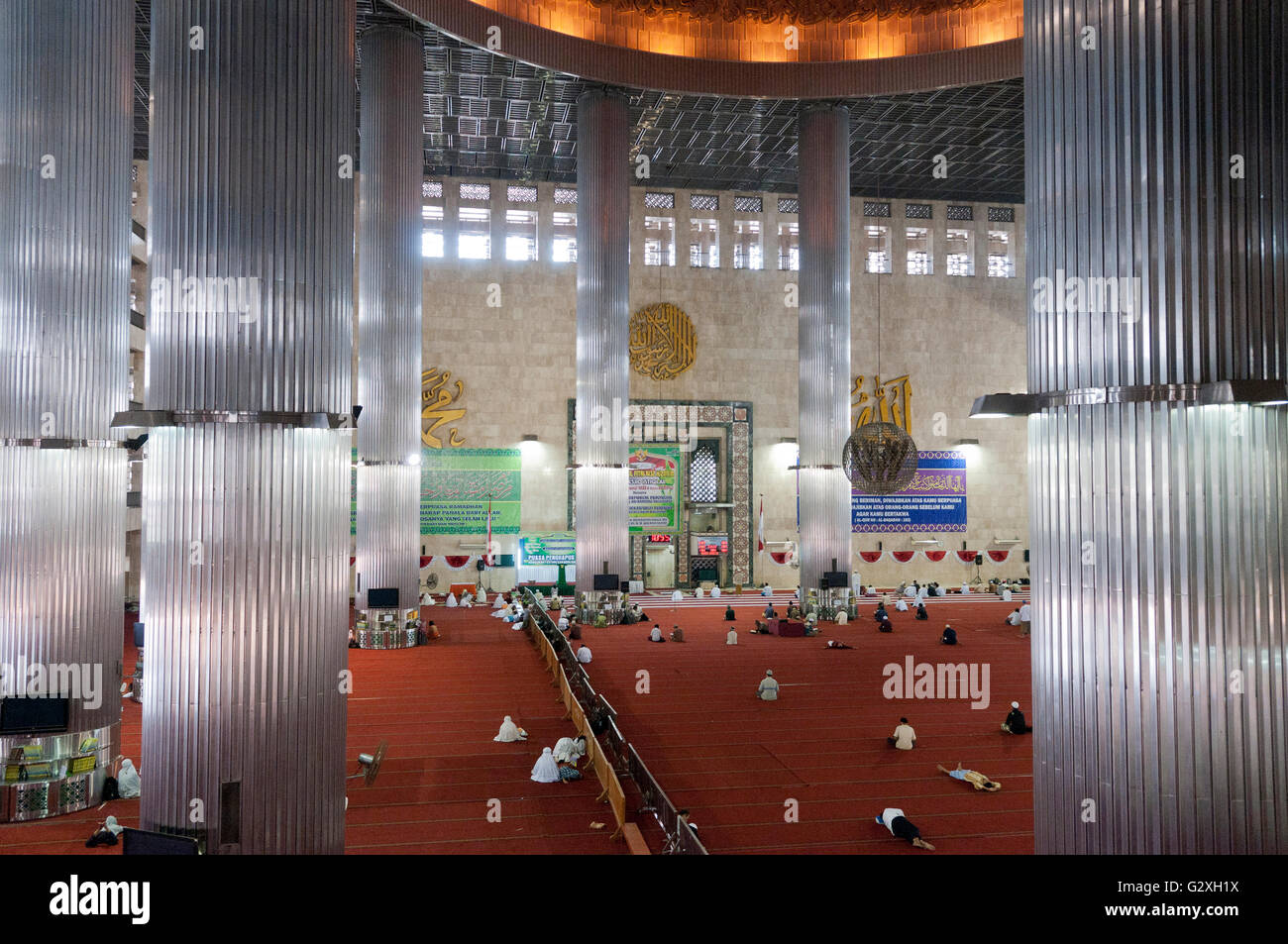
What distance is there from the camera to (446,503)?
20.1 m

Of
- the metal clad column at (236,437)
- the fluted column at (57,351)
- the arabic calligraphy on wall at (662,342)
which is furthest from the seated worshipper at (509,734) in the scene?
the arabic calligraphy on wall at (662,342)

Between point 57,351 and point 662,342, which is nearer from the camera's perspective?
point 57,351

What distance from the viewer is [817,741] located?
8391 millimetres

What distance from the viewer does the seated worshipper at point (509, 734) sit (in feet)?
26.8

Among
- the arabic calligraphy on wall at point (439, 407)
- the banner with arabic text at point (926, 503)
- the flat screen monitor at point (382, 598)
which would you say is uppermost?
the arabic calligraphy on wall at point (439, 407)

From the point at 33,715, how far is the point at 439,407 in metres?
14.2

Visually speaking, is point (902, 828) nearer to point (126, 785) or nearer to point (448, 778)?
point (448, 778)

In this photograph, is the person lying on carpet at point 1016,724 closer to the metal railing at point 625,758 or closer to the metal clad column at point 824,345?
the metal railing at point 625,758

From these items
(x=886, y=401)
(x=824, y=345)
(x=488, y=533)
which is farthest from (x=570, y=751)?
(x=886, y=401)

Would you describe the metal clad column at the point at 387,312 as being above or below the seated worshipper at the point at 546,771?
above

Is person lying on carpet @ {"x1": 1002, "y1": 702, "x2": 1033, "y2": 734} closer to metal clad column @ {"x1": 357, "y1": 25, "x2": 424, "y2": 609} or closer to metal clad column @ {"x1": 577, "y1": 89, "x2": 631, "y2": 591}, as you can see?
metal clad column @ {"x1": 577, "y1": 89, "x2": 631, "y2": 591}

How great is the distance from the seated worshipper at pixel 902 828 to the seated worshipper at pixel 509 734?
11.7ft

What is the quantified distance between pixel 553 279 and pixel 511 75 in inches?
218

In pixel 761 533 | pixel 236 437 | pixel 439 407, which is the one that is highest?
pixel 439 407
